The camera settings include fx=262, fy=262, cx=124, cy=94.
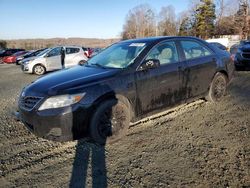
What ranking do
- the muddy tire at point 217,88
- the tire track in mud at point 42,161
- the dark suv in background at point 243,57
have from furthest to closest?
the dark suv in background at point 243,57
the muddy tire at point 217,88
the tire track in mud at point 42,161

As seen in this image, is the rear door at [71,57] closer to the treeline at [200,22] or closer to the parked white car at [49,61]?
the parked white car at [49,61]

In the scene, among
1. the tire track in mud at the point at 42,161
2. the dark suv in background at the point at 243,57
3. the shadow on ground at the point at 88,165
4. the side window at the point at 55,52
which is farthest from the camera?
the side window at the point at 55,52

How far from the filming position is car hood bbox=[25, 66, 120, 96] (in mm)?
3861

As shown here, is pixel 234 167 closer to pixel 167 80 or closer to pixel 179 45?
pixel 167 80

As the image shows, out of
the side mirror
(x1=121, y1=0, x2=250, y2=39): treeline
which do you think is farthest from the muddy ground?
(x1=121, y1=0, x2=250, y2=39): treeline

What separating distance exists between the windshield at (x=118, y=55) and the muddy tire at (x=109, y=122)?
31.4 inches

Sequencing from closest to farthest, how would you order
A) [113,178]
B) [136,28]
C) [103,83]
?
[113,178]
[103,83]
[136,28]

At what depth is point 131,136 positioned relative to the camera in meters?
4.38

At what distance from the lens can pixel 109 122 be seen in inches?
161

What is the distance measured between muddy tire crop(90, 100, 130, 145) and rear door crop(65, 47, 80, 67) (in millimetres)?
11514

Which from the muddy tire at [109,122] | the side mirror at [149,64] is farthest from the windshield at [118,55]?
the muddy tire at [109,122]

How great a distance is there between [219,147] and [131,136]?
4.56 feet

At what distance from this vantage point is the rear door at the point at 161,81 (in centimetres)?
443

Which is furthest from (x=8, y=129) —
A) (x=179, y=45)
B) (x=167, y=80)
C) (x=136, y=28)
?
(x=136, y=28)
